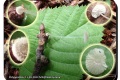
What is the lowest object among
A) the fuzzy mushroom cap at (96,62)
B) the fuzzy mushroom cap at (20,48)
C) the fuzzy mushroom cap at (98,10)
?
the fuzzy mushroom cap at (96,62)

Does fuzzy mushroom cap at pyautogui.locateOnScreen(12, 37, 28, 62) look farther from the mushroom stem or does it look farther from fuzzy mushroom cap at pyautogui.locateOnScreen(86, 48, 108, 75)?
fuzzy mushroom cap at pyautogui.locateOnScreen(86, 48, 108, 75)

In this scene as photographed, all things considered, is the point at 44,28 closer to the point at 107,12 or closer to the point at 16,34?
the point at 16,34

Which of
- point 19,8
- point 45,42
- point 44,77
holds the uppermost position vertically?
point 19,8

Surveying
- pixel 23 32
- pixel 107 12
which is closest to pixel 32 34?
pixel 23 32

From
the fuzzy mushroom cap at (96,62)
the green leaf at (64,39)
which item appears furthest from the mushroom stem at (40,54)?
the fuzzy mushroom cap at (96,62)

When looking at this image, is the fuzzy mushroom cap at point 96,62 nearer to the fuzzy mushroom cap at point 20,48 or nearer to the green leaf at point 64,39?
the green leaf at point 64,39

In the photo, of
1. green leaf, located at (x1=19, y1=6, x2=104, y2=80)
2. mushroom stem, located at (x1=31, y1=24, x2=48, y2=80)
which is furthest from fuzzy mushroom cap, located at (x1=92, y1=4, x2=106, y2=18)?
mushroom stem, located at (x1=31, y1=24, x2=48, y2=80)
